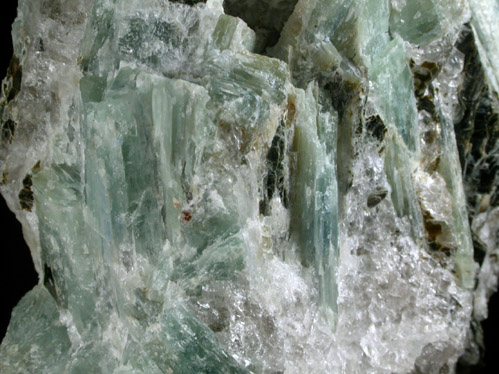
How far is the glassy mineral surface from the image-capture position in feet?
3.97

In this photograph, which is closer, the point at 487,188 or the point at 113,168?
the point at 113,168

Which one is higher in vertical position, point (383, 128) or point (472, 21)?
point (472, 21)

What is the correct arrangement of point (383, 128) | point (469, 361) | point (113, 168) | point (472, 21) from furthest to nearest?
point (469, 361) → point (472, 21) → point (383, 128) → point (113, 168)

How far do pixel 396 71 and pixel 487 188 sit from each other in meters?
0.60

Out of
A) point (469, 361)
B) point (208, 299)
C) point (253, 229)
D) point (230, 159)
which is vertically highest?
point (230, 159)

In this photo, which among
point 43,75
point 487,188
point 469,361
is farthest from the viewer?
point 469,361

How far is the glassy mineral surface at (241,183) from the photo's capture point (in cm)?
121

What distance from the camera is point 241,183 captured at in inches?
48.5

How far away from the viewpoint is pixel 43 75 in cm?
140

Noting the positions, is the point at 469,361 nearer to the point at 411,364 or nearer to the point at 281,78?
the point at 411,364

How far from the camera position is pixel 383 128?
1531 mm

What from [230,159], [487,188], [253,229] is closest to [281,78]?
[230,159]

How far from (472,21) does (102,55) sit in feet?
3.49

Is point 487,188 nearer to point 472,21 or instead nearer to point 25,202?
point 472,21
